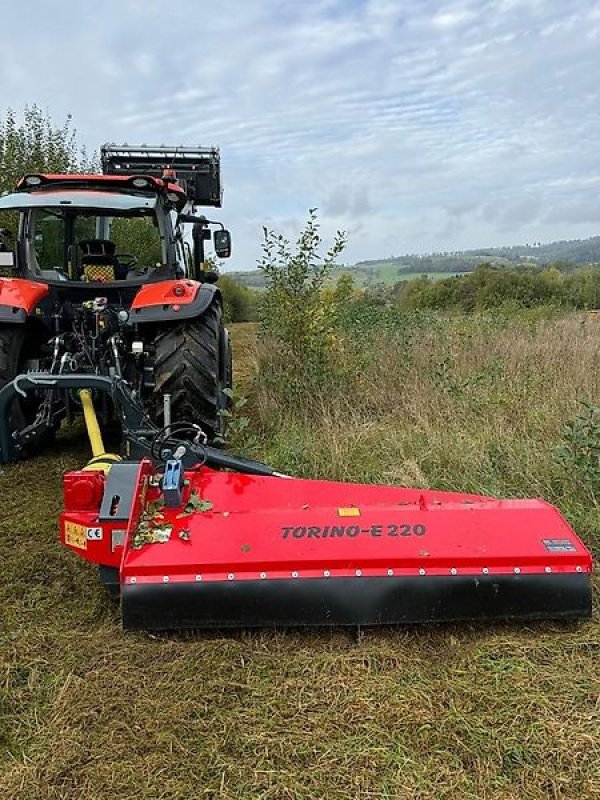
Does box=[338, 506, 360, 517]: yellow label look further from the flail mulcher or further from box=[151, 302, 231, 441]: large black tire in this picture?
box=[151, 302, 231, 441]: large black tire

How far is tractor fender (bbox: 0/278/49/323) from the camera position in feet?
14.0

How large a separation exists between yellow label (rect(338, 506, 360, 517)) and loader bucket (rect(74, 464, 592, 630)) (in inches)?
0.6

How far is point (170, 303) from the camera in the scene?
4.27 metres

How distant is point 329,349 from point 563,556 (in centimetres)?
383

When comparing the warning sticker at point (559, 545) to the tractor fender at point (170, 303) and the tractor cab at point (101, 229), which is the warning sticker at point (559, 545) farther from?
the tractor cab at point (101, 229)

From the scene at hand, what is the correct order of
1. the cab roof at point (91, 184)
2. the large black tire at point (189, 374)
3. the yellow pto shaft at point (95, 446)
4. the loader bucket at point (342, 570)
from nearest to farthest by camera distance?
the loader bucket at point (342, 570) < the yellow pto shaft at point (95, 446) < the large black tire at point (189, 374) < the cab roof at point (91, 184)

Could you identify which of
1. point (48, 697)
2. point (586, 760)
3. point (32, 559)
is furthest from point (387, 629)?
point (32, 559)

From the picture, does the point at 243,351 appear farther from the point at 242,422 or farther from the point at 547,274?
the point at 547,274

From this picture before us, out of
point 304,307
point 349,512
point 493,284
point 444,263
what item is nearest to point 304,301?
point 304,307

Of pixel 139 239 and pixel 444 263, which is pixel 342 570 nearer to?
pixel 139 239

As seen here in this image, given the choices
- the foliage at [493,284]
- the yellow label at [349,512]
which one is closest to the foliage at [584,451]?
the yellow label at [349,512]

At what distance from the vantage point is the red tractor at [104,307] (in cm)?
423

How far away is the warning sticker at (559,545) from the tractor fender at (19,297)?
3242 millimetres

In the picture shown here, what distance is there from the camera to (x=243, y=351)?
1083 cm
